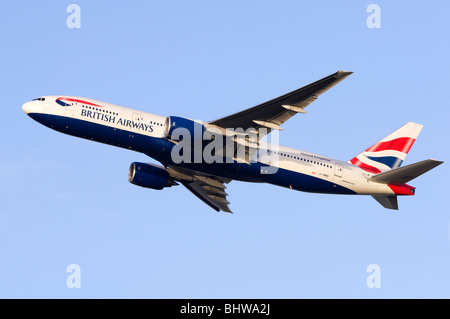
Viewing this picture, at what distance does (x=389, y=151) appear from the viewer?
59.7m

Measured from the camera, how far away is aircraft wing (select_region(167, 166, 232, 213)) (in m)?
59.0

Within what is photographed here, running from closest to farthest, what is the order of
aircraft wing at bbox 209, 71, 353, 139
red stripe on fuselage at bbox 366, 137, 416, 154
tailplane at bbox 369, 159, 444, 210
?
aircraft wing at bbox 209, 71, 353, 139 → tailplane at bbox 369, 159, 444, 210 → red stripe on fuselage at bbox 366, 137, 416, 154

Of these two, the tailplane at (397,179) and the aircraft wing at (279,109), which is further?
the tailplane at (397,179)

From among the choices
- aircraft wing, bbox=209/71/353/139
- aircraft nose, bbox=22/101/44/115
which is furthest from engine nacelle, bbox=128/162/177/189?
aircraft nose, bbox=22/101/44/115

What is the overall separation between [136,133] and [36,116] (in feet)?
24.4

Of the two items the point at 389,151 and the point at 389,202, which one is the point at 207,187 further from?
the point at 389,151

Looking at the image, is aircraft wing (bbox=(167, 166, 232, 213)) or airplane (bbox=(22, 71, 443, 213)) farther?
aircraft wing (bbox=(167, 166, 232, 213))

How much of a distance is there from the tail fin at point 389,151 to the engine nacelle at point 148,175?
15296 mm

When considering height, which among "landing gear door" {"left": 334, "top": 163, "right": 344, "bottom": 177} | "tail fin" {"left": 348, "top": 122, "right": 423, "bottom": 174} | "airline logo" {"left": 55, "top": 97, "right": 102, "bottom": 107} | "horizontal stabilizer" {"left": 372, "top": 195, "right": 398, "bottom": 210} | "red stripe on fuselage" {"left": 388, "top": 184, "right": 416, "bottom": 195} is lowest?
"horizontal stabilizer" {"left": 372, "top": 195, "right": 398, "bottom": 210}

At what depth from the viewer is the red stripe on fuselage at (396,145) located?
196 ft

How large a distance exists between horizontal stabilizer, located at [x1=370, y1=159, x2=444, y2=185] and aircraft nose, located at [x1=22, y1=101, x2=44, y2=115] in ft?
83.7

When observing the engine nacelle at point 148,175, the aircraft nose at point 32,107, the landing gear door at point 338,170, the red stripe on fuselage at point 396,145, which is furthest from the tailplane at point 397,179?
the aircraft nose at point 32,107

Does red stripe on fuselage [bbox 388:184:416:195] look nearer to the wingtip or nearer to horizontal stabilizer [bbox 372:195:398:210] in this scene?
horizontal stabilizer [bbox 372:195:398:210]

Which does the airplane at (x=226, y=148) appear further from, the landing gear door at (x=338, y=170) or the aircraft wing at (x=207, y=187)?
the aircraft wing at (x=207, y=187)
